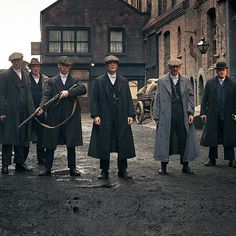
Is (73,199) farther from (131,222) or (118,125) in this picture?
(118,125)

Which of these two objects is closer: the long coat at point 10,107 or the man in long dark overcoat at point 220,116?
the long coat at point 10,107

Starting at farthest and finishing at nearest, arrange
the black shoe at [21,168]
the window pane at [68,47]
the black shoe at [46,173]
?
the window pane at [68,47]
the black shoe at [21,168]
the black shoe at [46,173]

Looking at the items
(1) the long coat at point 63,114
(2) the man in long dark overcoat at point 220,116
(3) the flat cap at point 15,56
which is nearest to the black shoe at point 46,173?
(1) the long coat at point 63,114

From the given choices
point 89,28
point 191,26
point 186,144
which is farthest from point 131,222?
point 89,28

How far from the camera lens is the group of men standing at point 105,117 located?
24.3 ft

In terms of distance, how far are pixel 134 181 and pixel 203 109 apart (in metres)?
2.58

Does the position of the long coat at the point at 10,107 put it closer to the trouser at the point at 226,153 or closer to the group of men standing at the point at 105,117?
the group of men standing at the point at 105,117

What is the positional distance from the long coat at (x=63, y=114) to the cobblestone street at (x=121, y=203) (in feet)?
1.89

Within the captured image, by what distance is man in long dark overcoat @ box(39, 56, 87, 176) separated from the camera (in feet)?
24.8

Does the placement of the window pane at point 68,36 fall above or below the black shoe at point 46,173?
above

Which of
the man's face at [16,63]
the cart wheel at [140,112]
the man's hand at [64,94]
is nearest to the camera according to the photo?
the man's hand at [64,94]

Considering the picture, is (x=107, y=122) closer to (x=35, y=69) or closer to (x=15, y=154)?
(x=15, y=154)

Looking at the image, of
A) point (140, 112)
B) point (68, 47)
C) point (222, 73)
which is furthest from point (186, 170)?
point (68, 47)

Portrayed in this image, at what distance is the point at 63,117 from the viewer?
7.65 metres
